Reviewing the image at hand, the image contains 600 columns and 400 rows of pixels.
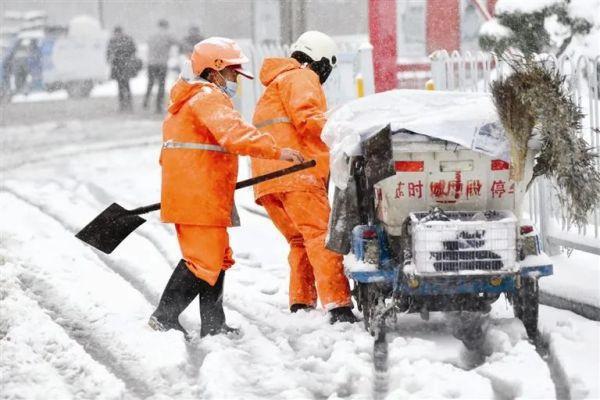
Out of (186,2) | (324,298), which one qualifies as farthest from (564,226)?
(186,2)

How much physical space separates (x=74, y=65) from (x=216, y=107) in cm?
2206

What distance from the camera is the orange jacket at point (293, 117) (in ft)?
21.0

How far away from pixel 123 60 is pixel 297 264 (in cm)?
1837

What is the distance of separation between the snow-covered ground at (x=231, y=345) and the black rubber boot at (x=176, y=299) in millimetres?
96

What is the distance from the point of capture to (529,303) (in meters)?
5.87

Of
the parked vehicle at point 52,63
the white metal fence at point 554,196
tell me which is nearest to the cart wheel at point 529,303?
the white metal fence at point 554,196

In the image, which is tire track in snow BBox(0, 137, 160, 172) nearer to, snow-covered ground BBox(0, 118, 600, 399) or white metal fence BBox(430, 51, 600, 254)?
snow-covered ground BBox(0, 118, 600, 399)

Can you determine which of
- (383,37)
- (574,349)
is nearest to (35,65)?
(383,37)

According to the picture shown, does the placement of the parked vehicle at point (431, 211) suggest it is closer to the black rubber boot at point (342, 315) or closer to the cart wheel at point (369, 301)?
the cart wheel at point (369, 301)

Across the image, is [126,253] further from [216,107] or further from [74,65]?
[74,65]

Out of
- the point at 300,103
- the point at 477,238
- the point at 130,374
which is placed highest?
the point at 300,103

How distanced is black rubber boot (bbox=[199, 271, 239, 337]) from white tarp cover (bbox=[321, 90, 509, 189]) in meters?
0.87

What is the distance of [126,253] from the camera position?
28.8 feet

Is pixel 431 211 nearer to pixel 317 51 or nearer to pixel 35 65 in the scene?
pixel 317 51
